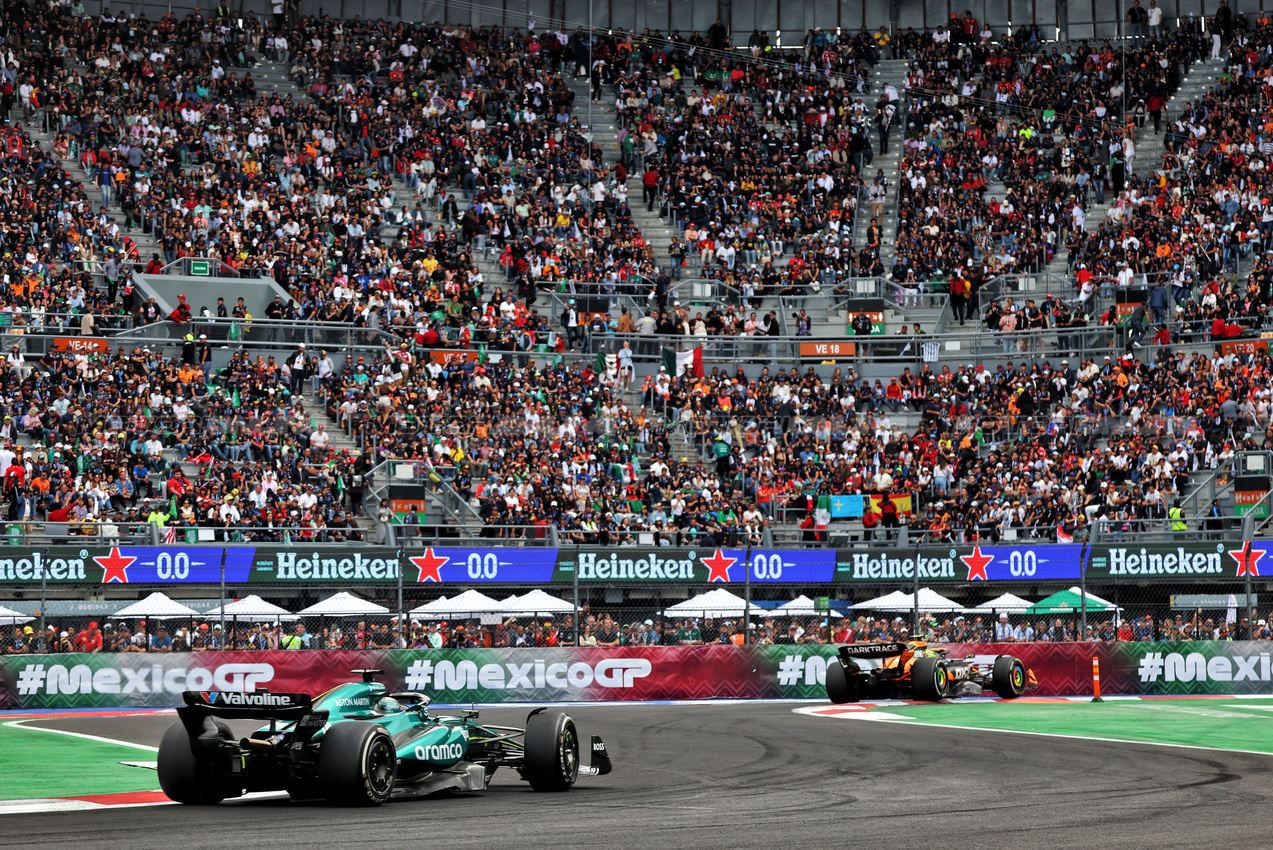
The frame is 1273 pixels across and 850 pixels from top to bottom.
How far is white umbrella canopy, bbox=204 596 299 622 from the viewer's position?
30.3 meters

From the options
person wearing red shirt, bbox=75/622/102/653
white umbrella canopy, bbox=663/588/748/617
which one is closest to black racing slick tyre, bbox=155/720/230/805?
person wearing red shirt, bbox=75/622/102/653

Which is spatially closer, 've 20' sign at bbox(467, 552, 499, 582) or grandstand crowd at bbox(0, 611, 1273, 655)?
grandstand crowd at bbox(0, 611, 1273, 655)

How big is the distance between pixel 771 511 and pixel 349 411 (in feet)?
35.2

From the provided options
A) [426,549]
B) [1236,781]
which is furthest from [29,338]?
[1236,781]

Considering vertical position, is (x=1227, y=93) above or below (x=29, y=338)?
above

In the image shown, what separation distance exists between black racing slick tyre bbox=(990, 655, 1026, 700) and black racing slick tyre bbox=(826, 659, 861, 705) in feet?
8.93

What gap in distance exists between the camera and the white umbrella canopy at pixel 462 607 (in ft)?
103

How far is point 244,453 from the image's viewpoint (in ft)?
125

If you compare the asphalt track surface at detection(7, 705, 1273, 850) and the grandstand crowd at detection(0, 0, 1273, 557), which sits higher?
the grandstand crowd at detection(0, 0, 1273, 557)

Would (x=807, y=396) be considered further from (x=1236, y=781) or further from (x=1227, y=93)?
(x=1236, y=781)

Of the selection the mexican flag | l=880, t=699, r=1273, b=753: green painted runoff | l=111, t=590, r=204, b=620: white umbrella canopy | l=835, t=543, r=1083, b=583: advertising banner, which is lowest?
l=880, t=699, r=1273, b=753: green painted runoff

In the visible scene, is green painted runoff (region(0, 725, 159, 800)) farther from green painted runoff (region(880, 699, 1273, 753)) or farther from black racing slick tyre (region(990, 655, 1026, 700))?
black racing slick tyre (region(990, 655, 1026, 700))

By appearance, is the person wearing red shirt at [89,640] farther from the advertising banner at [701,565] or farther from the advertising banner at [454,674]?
the advertising banner at [701,565]

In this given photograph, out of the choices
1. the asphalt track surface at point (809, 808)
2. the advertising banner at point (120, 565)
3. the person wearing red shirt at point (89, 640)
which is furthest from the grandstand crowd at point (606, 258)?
the asphalt track surface at point (809, 808)
